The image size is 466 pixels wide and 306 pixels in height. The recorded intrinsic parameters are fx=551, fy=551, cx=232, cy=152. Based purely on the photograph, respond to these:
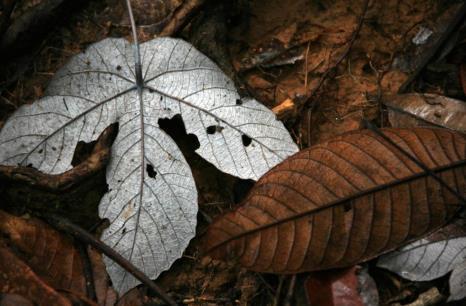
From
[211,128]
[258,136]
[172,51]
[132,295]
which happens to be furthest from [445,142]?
[132,295]

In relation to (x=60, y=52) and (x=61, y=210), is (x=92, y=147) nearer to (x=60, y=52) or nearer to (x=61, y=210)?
(x=61, y=210)

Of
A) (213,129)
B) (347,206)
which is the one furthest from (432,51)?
(213,129)

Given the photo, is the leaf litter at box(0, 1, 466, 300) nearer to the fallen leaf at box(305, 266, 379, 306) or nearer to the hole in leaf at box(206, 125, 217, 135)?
the hole in leaf at box(206, 125, 217, 135)

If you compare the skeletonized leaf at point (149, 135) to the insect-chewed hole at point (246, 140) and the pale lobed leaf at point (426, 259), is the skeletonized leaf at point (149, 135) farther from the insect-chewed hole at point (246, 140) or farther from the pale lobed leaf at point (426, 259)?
the pale lobed leaf at point (426, 259)

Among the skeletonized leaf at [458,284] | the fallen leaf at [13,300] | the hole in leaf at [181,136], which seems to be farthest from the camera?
the hole in leaf at [181,136]

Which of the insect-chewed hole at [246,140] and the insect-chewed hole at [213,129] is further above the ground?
the insect-chewed hole at [213,129]

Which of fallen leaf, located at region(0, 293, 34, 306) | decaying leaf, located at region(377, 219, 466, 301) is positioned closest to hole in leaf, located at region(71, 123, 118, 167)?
fallen leaf, located at region(0, 293, 34, 306)

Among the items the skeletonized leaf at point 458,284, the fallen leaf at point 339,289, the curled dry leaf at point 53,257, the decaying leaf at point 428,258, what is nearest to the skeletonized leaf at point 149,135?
the curled dry leaf at point 53,257

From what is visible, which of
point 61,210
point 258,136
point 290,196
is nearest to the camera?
point 290,196
